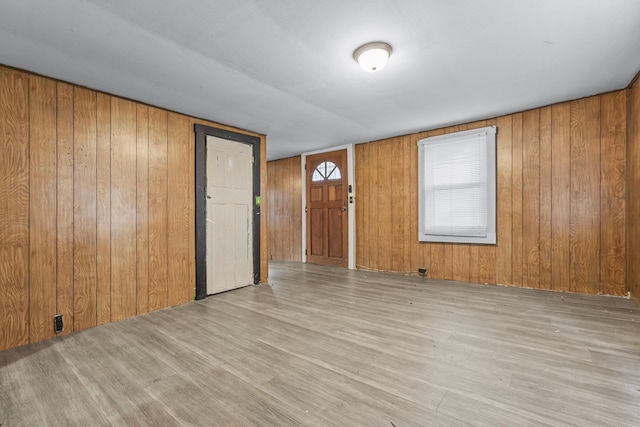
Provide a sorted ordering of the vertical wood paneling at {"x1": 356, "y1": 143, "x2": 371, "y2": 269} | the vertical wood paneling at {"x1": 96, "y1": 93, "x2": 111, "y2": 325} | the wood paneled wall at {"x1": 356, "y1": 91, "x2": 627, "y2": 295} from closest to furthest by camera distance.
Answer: the vertical wood paneling at {"x1": 96, "y1": 93, "x2": 111, "y2": 325} < the wood paneled wall at {"x1": 356, "y1": 91, "x2": 627, "y2": 295} < the vertical wood paneling at {"x1": 356, "y1": 143, "x2": 371, "y2": 269}

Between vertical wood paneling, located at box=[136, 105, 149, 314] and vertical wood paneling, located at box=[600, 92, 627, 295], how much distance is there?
5279mm

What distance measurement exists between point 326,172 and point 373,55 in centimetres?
364

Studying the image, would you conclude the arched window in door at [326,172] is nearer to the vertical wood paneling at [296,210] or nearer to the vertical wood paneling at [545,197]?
the vertical wood paneling at [296,210]

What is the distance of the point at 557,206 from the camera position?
3.62 meters

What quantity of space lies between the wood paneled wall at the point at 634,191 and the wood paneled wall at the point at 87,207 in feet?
16.2

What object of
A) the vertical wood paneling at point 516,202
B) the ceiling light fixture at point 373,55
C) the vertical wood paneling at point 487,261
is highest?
the ceiling light fixture at point 373,55

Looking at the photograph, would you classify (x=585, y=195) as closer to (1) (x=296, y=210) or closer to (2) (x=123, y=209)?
(1) (x=296, y=210)

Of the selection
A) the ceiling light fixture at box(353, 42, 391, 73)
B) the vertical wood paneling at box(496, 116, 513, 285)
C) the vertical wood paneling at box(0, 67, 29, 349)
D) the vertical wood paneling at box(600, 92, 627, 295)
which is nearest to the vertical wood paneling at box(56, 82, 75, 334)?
the vertical wood paneling at box(0, 67, 29, 349)

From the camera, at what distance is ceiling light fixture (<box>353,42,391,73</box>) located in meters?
2.21

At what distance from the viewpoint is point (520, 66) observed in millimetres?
2607

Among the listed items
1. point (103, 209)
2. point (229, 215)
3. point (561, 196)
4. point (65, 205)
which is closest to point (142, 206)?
point (103, 209)

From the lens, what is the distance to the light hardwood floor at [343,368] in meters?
1.48

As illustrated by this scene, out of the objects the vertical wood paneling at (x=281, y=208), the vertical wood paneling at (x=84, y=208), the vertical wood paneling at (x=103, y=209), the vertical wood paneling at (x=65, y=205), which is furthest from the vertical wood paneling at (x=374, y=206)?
the vertical wood paneling at (x=65, y=205)

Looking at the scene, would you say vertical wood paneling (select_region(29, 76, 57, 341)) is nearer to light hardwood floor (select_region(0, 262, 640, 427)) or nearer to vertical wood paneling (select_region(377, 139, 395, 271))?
light hardwood floor (select_region(0, 262, 640, 427))
